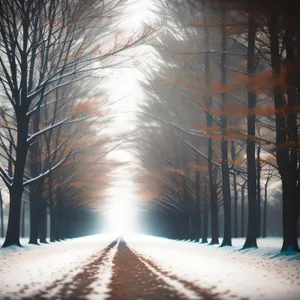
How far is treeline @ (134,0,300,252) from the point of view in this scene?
1580 cm

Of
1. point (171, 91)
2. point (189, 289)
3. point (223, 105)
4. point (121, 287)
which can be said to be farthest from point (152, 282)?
point (171, 91)

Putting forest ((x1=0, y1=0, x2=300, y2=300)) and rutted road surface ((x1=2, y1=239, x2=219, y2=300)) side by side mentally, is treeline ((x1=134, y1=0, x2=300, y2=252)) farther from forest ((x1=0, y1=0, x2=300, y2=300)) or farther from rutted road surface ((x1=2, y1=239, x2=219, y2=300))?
rutted road surface ((x1=2, y1=239, x2=219, y2=300))

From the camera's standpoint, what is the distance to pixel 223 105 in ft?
59.0

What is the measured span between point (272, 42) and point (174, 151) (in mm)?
20448

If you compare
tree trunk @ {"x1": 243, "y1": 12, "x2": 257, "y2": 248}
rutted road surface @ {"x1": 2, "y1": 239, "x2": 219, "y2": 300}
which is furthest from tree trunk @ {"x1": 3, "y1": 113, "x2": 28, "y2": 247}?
rutted road surface @ {"x1": 2, "y1": 239, "x2": 219, "y2": 300}

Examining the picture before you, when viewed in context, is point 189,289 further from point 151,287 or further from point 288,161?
point 288,161

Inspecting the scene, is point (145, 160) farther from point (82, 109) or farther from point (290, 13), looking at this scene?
point (290, 13)

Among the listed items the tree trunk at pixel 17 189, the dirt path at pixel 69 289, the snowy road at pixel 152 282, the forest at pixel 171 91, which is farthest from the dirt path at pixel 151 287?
the tree trunk at pixel 17 189

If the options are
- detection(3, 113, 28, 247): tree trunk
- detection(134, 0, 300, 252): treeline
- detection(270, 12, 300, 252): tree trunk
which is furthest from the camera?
detection(3, 113, 28, 247): tree trunk

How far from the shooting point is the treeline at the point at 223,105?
15.8m

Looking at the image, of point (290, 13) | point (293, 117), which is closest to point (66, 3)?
point (293, 117)

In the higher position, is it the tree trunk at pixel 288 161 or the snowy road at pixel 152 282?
the tree trunk at pixel 288 161

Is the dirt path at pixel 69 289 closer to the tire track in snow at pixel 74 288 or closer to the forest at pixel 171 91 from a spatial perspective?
the tire track in snow at pixel 74 288

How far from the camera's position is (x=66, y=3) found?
19.4 meters
